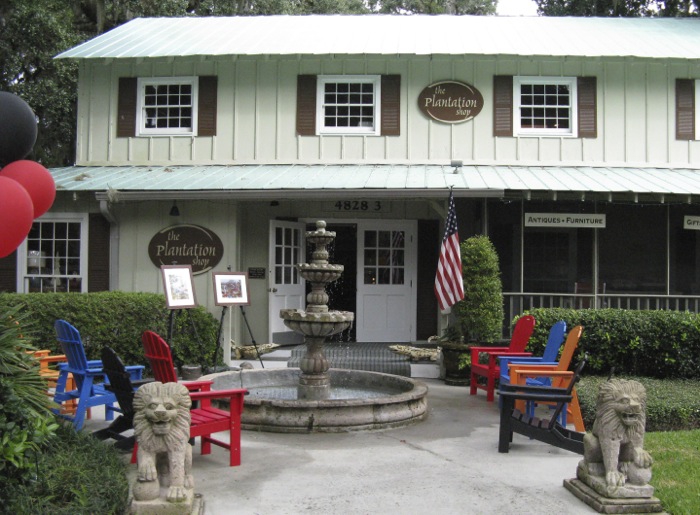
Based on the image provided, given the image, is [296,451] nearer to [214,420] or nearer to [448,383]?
[214,420]

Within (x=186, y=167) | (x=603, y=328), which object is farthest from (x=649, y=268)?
(x=186, y=167)

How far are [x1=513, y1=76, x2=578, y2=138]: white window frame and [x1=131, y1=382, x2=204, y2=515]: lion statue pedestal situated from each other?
383 inches

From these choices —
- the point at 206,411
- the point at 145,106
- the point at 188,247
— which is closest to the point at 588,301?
the point at 188,247

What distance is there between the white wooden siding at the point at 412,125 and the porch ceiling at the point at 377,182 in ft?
1.01

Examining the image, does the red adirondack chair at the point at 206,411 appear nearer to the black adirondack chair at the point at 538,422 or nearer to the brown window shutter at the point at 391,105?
the black adirondack chair at the point at 538,422

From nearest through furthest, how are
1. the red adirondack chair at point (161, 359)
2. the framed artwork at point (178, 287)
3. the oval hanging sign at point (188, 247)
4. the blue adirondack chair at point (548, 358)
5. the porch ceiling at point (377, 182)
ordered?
the red adirondack chair at point (161, 359) → the blue adirondack chair at point (548, 358) → the framed artwork at point (178, 287) → the porch ceiling at point (377, 182) → the oval hanging sign at point (188, 247)

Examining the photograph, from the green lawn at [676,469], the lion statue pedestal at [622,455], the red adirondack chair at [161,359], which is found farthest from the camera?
the red adirondack chair at [161,359]

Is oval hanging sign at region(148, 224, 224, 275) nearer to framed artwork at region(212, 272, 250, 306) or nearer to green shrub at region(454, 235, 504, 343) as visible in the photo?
framed artwork at region(212, 272, 250, 306)

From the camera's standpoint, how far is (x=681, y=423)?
742 cm

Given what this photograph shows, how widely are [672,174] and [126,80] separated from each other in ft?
32.4

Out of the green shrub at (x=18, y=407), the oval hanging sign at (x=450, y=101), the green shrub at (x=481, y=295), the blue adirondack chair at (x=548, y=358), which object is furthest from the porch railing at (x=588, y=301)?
the green shrub at (x=18, y=407)

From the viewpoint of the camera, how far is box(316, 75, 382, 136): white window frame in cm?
1295

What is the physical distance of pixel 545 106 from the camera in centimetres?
1292

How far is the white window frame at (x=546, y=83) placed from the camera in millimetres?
12844
